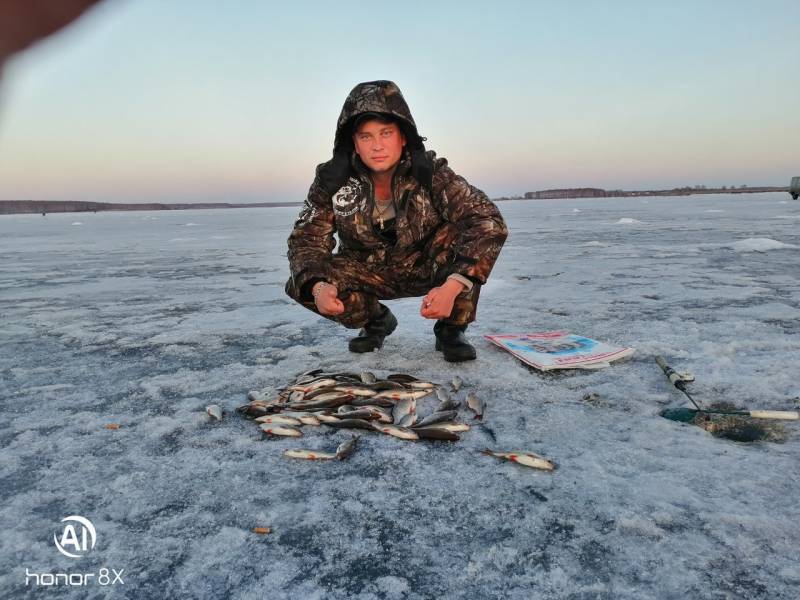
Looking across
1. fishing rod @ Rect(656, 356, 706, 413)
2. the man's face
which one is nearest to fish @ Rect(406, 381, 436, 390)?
fishing rod @ Rect(656, 356, 706, 413)

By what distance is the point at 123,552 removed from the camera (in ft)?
4.91

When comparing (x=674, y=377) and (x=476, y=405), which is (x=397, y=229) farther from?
(x=674, y=377)

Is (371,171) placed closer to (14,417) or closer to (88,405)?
(88,405)

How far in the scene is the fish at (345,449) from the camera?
2012mm

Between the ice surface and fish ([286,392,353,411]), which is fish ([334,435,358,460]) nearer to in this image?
the ice surface

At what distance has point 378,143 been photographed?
3344 mm

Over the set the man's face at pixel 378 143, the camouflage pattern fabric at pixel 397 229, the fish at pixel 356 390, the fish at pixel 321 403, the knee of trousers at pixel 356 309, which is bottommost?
the fish at pixel 321 403

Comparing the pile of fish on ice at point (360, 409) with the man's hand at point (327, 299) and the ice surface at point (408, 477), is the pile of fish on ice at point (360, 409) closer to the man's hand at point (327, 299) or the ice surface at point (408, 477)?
the ice surface at point (408, 477)

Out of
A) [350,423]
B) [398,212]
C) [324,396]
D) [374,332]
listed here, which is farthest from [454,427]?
[398,212]

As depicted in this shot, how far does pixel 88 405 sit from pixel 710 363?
3160 mm

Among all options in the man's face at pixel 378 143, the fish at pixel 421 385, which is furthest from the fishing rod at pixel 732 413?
the man's face at pixel 378 143

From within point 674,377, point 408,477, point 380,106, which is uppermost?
point 380,106

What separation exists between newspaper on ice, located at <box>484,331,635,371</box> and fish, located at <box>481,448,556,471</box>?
1035 mm

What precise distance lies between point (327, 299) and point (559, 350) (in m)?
1.38
